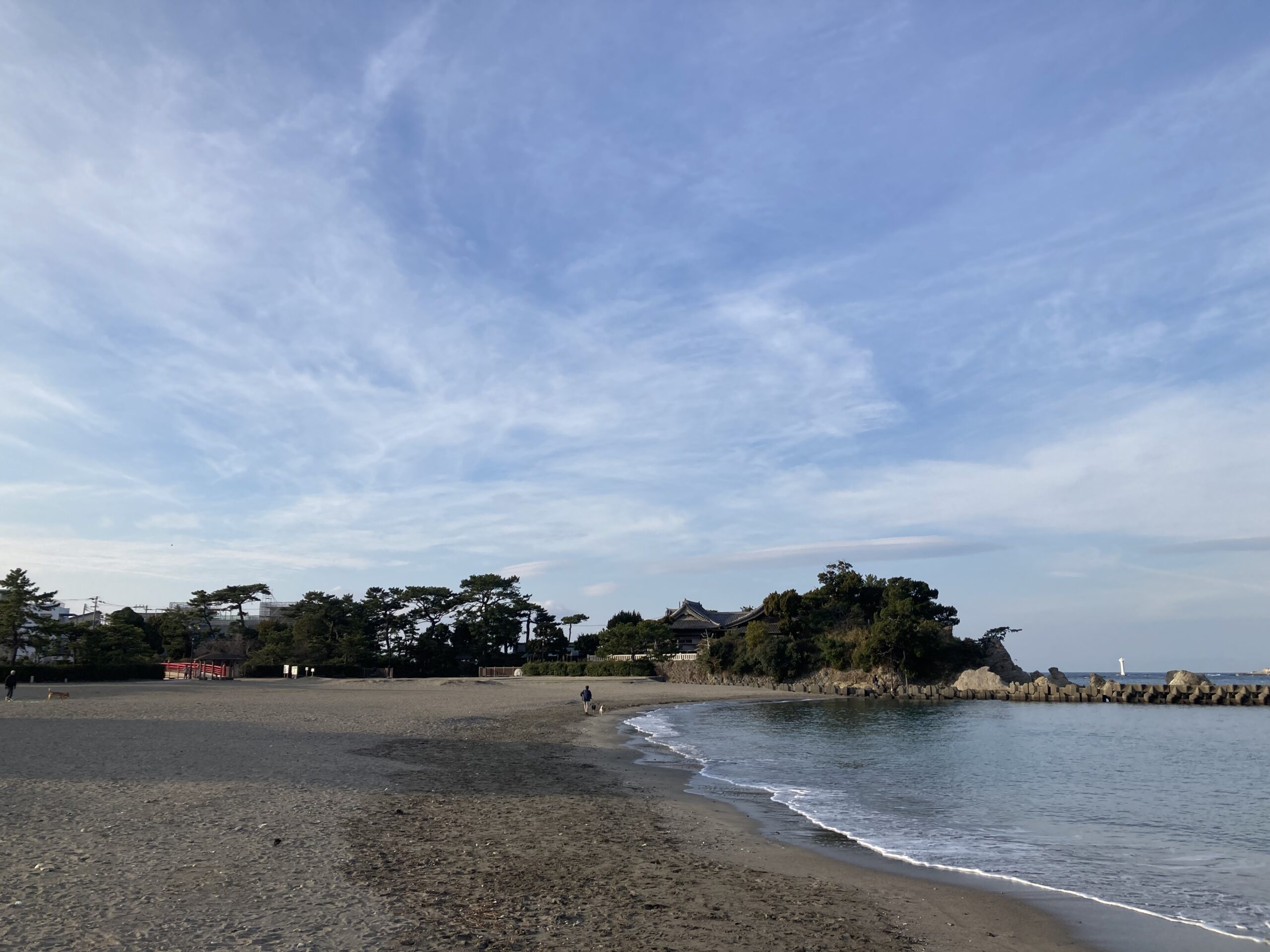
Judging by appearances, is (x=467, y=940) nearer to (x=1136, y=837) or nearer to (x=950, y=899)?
(x=950, y=899)

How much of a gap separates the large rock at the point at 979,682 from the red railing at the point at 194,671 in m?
72.4

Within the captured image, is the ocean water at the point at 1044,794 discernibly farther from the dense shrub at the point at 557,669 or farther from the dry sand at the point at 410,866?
the dense shrub at the point at 557,669

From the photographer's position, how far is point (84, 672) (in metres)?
66.2

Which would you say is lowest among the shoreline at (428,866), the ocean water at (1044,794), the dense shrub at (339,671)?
the dense shrub at (339,671)

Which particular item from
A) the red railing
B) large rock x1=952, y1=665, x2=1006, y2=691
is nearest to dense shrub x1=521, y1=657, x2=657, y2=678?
the red railing

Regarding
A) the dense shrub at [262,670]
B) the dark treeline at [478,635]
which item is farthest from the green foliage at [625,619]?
the dense shrub at [262,670]

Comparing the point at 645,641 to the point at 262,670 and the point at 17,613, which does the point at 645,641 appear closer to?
the point at 262,670

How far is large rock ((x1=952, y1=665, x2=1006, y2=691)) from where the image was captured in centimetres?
7425

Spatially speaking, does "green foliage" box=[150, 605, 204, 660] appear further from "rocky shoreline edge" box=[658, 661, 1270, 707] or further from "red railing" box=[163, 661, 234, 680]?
"rocky shoreline edge" box=[658, 661, 1270, 707]

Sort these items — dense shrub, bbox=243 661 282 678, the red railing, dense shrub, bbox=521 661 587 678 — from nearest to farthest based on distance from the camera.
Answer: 1. the red railing
2. dense shrub, bbox=243 661 282 678
3. dense shrub, bbox=521 661 587 678

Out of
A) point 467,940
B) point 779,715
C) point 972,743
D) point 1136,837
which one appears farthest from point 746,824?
point 779,715

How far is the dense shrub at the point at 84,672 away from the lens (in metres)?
63.1

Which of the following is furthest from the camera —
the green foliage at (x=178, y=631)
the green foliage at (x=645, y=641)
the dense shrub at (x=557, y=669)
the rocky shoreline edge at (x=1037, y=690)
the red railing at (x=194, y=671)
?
the green foliage at (x=645, y=641)

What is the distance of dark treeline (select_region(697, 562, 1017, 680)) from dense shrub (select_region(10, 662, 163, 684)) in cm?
5796
